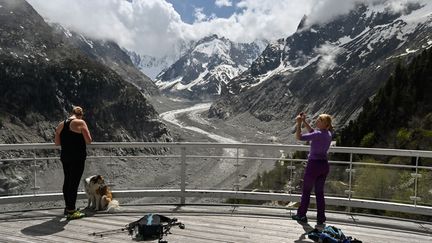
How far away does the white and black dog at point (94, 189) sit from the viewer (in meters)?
9.14

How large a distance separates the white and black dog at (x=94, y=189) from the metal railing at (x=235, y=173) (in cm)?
63

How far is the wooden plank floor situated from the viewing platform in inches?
0.7

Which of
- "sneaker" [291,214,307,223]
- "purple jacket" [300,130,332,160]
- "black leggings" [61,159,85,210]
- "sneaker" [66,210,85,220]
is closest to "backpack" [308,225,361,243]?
"sneaker" [291,214,307,223]

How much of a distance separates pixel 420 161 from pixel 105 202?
6263 millimetres

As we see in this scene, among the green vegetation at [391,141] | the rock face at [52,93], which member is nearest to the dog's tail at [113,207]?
the green vegetation at [391,141]

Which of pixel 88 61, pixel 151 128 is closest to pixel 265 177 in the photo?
pixel 151 128

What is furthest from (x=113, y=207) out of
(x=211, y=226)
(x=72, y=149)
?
(x=211, y=226)

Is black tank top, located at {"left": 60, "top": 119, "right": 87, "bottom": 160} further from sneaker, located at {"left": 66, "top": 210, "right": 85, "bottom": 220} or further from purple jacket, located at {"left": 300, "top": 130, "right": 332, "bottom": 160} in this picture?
purple jacket, located at {"left": 300, "top": 130, "right": 332, "bottom": 160}

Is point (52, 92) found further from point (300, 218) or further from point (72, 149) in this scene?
point (300, 218)

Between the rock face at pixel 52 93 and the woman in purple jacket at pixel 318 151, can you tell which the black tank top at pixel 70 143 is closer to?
the woman in purple jacket at pixel 318 151

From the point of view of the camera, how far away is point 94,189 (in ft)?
30.5

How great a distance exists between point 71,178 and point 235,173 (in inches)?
139

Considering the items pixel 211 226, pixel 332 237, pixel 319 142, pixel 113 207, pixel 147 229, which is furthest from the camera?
pixel 113 207

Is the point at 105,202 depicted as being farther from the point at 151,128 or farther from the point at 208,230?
the point at 151,128
